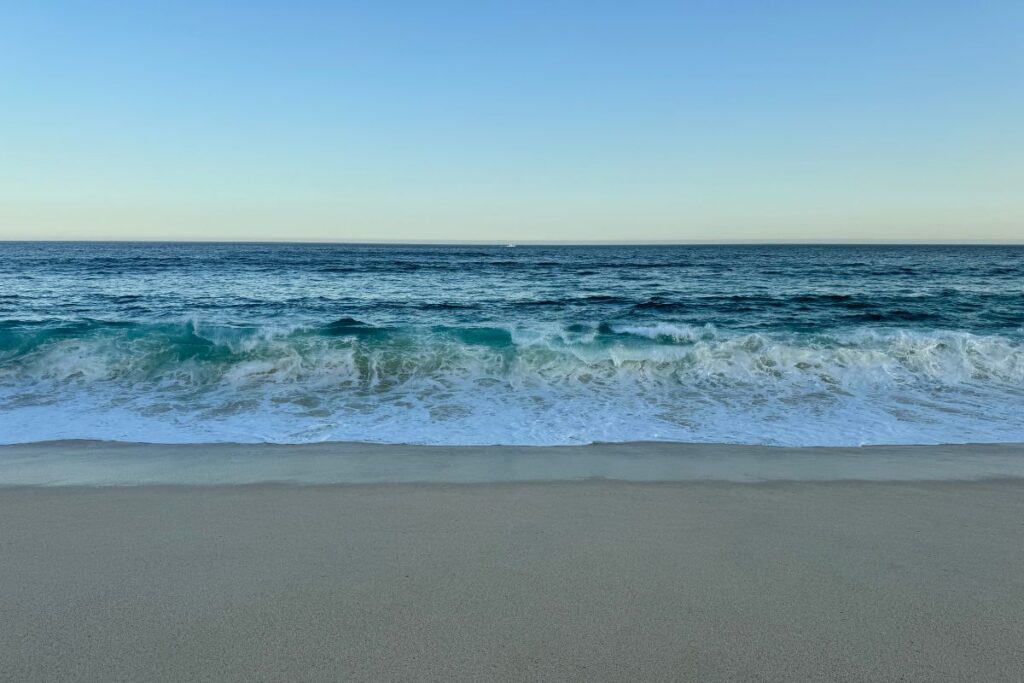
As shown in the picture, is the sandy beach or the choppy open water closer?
the sandy beach

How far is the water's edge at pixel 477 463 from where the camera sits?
15.2 ft

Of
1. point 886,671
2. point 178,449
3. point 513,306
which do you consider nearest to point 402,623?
point 886,671

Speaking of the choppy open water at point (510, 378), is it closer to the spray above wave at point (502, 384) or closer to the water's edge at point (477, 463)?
the spray above wave at point (502, 384)

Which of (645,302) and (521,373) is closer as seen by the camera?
(521,373)

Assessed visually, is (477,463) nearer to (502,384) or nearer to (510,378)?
(502,384)

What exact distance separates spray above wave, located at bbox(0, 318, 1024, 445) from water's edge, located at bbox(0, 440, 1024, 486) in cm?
39

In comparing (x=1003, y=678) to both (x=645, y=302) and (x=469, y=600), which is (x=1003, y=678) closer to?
(x=469, y=600)

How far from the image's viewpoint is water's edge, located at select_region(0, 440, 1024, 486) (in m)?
4.64

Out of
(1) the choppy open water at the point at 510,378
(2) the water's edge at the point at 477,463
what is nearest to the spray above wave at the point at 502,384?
(1) the choppy open water at the point at 510,378

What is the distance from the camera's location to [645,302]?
2005 cm

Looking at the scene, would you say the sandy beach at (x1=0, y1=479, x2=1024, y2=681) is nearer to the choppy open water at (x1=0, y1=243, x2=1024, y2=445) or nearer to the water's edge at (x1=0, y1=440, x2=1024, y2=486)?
the water's edge at (x1=0, y1=440, x2=1024, y2=486)

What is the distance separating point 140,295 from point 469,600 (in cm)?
2253

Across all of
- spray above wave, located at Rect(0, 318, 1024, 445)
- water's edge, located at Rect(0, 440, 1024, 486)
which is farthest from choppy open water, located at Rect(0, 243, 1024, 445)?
water's edge, located at Rect(0, 440, 1024, 486)

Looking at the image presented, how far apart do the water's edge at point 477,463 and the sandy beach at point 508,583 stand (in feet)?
1.11
